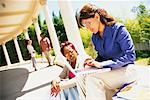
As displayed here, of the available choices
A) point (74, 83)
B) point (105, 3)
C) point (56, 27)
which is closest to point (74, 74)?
point (74, 83)

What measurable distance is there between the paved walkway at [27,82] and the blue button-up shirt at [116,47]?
33cm

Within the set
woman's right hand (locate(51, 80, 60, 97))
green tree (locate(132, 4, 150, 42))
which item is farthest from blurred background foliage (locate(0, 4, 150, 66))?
woman's right hand (locate(51, 80, 60, 97))

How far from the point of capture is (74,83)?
63.9 inches

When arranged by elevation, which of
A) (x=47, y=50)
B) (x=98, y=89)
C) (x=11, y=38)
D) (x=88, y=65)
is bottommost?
(x=98, y=89)

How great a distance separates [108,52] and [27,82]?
61 centimetres

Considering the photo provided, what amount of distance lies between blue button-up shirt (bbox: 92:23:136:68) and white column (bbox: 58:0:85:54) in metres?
0.15

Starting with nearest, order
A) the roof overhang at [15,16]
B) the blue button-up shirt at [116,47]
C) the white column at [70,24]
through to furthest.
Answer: the blue button-up shirt at [116,47] < the white column at [70,24] < the roof overhang at [15,16]

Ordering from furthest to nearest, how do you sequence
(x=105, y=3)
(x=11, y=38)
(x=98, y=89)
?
(x=11, y=38)
(x=105, y=3)
(x=98, y=89)

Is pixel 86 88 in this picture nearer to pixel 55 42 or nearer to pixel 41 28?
pixel 55 42

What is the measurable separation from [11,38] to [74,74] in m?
0.54

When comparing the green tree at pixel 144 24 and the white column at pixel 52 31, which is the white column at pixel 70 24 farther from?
the green tree at pixel 144 24

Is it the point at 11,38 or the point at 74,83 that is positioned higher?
the point at 11,38

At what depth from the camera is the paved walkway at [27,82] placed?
5.69 ft

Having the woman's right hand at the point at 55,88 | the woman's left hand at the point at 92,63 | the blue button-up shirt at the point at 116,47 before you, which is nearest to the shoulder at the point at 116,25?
the blue button-up shirt at the point at 116,47
